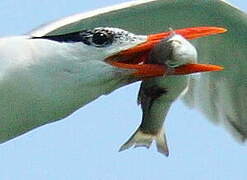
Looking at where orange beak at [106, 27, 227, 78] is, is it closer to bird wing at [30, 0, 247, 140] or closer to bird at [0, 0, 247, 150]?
bird at [0, 0, 247, 150]

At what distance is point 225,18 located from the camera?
9633 mm

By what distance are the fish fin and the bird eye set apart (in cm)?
52

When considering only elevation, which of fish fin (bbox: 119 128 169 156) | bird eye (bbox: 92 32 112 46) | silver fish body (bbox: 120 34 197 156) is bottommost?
fish fin (bbox: 119 128 169 156)

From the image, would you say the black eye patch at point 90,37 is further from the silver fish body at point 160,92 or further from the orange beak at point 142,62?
the silver fish body at point 160,92

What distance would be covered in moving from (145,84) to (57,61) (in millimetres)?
426

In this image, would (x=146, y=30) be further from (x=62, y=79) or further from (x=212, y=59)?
(x=62, y=79)

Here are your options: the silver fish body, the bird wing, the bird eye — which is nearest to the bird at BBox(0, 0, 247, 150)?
the bird wing

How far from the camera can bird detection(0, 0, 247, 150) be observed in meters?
9.02

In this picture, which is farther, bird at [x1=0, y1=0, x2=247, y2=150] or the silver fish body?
bird at [x1=0, y1=0, x2=247, y2=150]

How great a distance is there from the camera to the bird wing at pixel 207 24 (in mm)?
9125

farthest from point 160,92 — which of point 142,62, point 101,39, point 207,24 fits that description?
point 207,24

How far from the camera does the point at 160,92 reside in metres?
8.50

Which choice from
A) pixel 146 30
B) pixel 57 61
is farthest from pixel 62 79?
pixel 146 30

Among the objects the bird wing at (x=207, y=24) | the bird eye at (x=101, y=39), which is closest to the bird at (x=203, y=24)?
the bird wing at (x=207, y=24)
